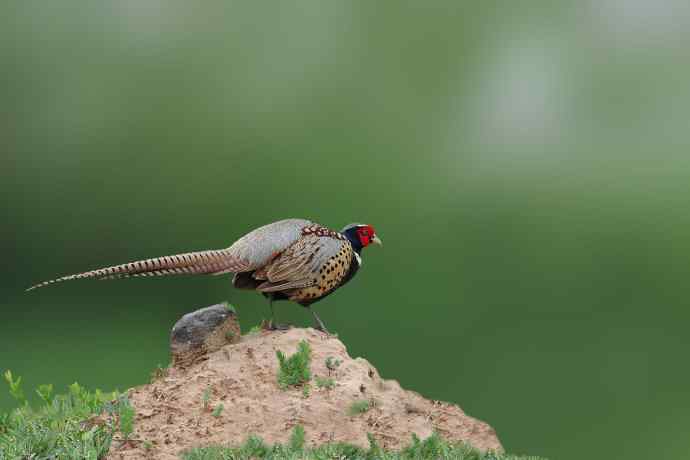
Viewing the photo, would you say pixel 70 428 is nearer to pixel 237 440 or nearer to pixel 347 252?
pixel 237 440

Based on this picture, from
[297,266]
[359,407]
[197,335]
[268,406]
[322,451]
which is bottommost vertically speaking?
[322,451]

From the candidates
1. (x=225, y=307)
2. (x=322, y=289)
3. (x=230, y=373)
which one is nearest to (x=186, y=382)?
(x=230, y=373)

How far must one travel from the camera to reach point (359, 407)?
348 inches

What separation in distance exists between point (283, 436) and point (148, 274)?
211 cm

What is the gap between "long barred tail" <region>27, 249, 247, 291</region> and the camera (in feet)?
28.9

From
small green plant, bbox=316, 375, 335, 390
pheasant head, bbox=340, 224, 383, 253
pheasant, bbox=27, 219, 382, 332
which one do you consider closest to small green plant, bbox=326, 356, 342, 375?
small green plant, bbox=316, 375, 335, 390

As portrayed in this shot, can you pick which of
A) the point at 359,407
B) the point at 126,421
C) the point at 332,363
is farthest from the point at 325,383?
the point at 126,421

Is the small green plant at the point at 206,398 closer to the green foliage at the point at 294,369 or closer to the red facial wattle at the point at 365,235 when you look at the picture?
the green foliage at the point at 294,369

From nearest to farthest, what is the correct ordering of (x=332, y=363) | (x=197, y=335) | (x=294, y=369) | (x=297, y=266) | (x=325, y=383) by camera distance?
1. (x=325, y=383)
2. (x=294, y=369)
3. (x=332, y=363)
4. (x=297, y=266)
5. (x=197, y=335)

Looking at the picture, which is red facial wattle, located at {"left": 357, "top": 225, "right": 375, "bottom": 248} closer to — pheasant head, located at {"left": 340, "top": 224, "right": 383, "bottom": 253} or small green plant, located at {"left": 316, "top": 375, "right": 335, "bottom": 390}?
pheasant head, located at {"left": 340, "top": 224, "right": 383, "bottom": 253}

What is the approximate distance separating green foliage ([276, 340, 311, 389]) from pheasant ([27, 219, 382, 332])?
77cm

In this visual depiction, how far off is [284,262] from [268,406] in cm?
164

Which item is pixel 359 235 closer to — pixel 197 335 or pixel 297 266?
pixel 297 266

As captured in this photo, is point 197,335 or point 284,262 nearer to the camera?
point 284,262
